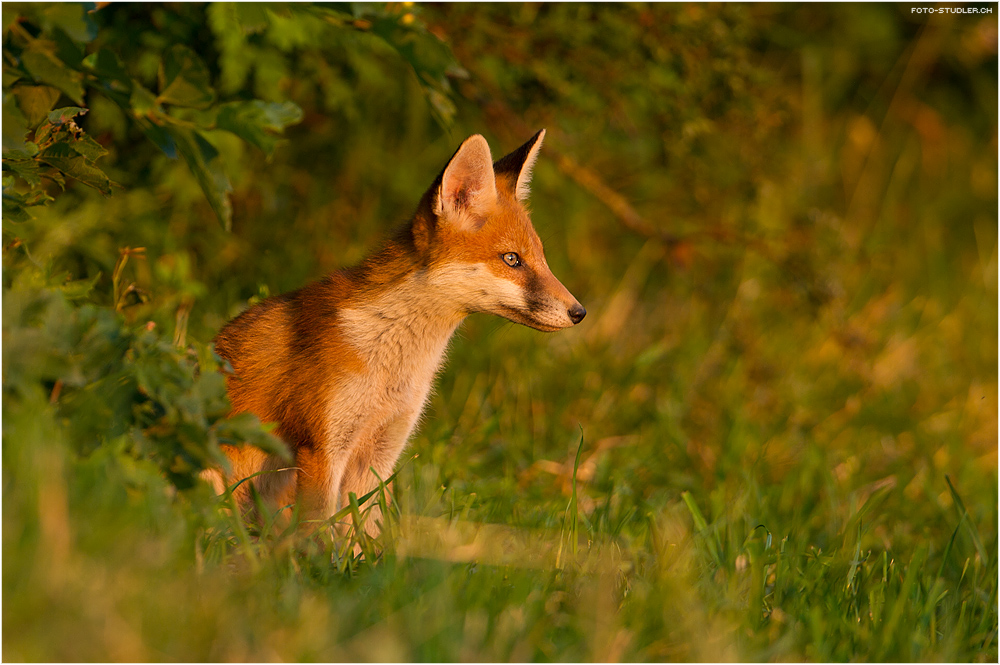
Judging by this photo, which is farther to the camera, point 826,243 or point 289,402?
point 826,243

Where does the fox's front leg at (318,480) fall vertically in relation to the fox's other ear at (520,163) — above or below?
below

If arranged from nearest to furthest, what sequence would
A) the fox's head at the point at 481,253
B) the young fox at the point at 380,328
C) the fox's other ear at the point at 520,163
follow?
the young fox at the point at 380,328
the fox's head at the point at 481,253
the fox's other ear at the point at 520,163

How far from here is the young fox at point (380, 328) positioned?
3713 mm

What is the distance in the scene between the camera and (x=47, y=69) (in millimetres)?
3182

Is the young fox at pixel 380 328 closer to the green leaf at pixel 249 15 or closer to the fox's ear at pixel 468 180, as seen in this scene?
the fox's ear at pixel 468 180

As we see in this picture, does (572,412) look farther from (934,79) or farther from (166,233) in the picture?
(934,79)

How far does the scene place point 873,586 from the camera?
348 centimetres

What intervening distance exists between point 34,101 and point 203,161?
654mm

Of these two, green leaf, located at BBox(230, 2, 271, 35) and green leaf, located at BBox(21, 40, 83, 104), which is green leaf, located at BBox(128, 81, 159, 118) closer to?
green leaf, located at BBox(21, 40, 83, 104)

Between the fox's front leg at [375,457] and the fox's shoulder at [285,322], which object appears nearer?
the fox's shoulder at [285,322]

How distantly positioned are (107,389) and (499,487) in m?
2.34

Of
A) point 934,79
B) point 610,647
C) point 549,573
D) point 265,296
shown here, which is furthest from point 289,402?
point 934,79

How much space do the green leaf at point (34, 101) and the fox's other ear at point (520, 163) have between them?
199 cm

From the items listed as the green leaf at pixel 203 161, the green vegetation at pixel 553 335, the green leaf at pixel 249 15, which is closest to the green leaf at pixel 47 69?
the green vegetation at pixel 553 335
